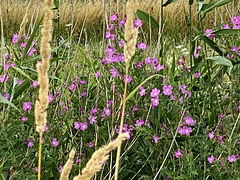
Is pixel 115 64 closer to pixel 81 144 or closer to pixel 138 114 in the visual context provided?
pixel 138 114

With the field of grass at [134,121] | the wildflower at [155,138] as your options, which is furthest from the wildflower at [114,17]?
the wildflower at [155,138]

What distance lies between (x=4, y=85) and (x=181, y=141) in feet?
1.92

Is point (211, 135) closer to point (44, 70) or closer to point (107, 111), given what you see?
point (107, 111)

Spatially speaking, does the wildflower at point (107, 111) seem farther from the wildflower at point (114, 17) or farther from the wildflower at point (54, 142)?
the wildflower at point (114, 17)

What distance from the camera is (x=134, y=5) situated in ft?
1.76

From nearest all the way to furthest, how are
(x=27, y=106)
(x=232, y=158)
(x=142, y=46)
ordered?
1. (x=232, y=158)
2. (x=27, y=106)
3. (x=142, y=46)

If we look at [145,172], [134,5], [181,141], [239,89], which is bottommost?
[145,172]

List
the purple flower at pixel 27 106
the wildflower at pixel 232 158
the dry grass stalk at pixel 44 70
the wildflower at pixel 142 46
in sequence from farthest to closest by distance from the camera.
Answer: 1. the wildflower at pixel 142 46
2. the purple flower at pixel 27 106
3. the wildflower at pixel 232 158
4. the dry grass stalk at pixel 44 70

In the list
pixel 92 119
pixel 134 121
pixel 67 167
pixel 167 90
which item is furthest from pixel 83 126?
pixel 67 167

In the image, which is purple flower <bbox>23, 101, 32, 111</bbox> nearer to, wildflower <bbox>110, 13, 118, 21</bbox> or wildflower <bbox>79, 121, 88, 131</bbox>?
wildflower <bbox>79, 121, 88, 131</bbox>

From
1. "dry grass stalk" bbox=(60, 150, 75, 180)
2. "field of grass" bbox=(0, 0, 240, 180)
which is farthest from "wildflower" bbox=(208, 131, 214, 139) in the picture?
"dry grass stalk" bbox=(60, 150, 75, 180)

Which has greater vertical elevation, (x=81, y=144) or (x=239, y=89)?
(x=239, y=89)

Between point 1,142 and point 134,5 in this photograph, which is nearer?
point 134,5

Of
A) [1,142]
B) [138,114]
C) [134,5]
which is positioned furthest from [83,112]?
[134,5]
